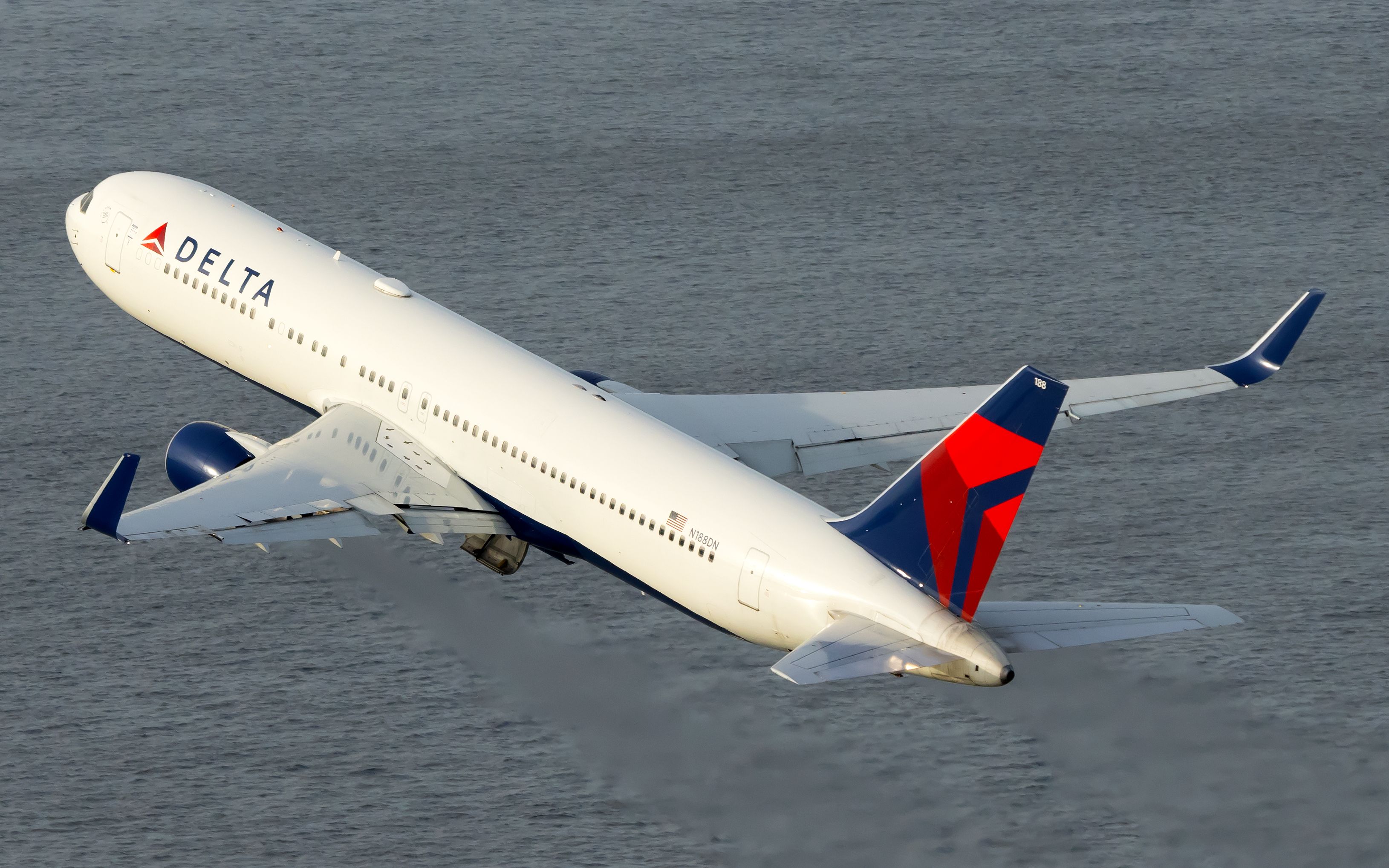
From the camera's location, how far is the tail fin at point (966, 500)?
4488cm

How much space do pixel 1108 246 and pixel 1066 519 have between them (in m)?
20.0

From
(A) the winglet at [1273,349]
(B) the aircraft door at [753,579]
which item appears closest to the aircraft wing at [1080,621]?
(B) the aircraft door at [753,579]

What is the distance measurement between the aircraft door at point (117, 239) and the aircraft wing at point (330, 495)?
9.70 meters

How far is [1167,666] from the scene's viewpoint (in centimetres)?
5628

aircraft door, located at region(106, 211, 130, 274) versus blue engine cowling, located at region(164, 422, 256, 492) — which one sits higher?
aircraft door, located at region(106, 211, 130, 274)

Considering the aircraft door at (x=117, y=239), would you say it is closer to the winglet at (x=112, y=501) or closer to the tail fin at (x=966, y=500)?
the winglet at (x=112, y=501)

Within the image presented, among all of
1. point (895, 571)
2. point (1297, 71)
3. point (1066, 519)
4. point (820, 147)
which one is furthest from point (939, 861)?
point (1297, 71)

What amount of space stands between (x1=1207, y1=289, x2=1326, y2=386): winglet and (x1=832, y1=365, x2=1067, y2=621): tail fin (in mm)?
10024

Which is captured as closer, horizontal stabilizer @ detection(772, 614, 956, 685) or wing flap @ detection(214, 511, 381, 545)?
horizontal stabilizer @ detection(772, 614, 956, 685)

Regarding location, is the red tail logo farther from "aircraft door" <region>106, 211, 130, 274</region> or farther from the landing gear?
the landing gear

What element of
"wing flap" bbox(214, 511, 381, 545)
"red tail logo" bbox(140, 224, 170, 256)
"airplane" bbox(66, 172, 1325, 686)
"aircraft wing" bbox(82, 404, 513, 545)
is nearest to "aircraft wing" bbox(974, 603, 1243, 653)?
"airplane" bbox(66, 172, 1325, 686)

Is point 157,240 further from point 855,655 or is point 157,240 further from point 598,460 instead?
point 855,655

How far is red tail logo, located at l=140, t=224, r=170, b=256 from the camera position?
63.8 m

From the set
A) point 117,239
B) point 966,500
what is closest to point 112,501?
point 117,239
